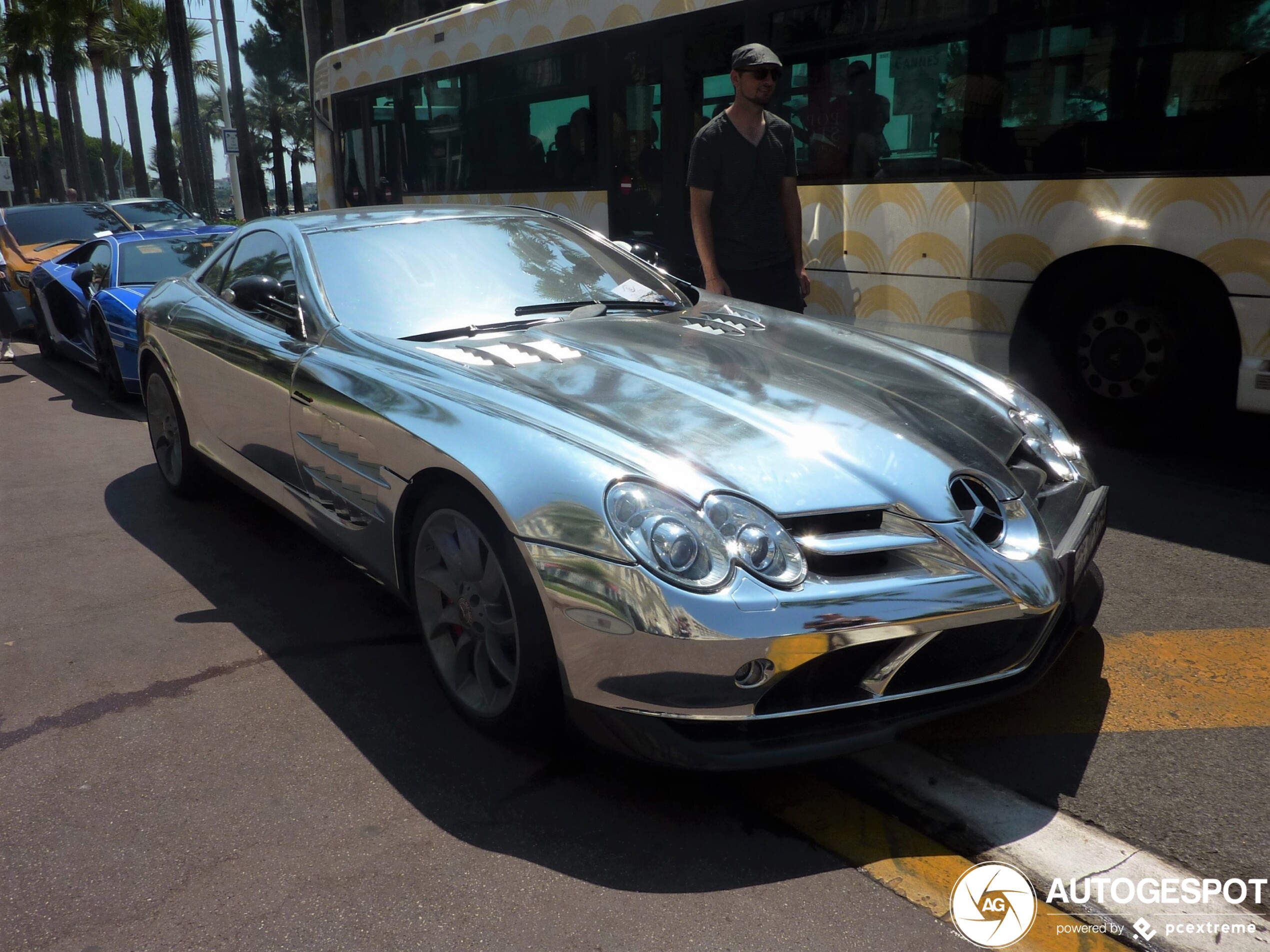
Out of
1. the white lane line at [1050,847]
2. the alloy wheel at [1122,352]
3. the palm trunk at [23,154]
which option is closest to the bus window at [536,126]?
the alloy wheel at [1122,352]

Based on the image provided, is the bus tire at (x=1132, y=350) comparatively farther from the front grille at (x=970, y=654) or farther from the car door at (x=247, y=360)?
the car door at (x=247, y=360)

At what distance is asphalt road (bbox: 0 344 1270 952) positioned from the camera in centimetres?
228

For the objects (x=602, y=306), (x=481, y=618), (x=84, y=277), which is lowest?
(x=481, y=618)

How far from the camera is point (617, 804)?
2.68 meters

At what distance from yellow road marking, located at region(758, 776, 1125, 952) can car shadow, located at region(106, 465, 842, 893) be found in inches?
2.6

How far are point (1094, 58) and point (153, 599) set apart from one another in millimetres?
5064

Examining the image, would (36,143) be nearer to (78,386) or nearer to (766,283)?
(78,386)

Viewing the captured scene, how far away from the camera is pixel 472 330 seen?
3645 mm

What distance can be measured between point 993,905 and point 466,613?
1430 mm

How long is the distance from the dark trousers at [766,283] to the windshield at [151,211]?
1197cm

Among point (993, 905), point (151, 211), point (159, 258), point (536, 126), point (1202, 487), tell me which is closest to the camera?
point (993, 905)

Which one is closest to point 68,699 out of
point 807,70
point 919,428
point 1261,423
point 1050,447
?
point 919,428

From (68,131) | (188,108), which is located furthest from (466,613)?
(68,131)

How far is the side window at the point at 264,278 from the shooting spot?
155 inches
